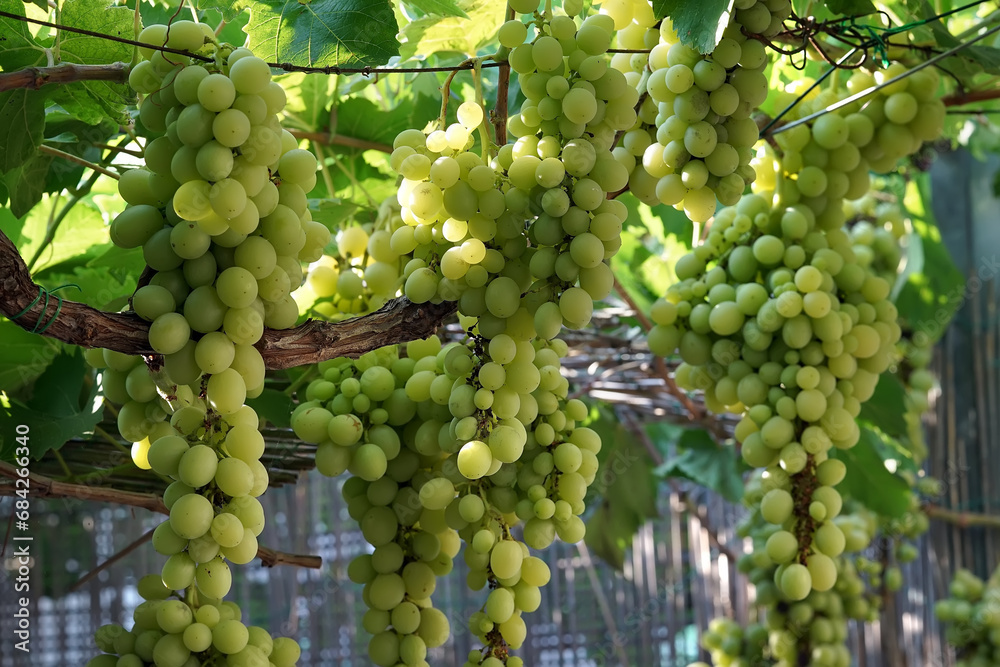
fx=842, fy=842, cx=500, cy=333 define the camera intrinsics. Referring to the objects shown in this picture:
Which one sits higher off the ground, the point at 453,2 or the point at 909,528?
the point at 453,2

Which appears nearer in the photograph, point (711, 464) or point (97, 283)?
point (97, 283)

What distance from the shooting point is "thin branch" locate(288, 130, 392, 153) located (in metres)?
0.91

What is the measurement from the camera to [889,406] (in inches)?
41.5

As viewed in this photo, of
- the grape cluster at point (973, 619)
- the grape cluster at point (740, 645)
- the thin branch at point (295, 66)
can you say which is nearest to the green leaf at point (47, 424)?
the thin branch at point (295, 66)

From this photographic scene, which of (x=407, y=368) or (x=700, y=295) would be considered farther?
(x=700, y=295)

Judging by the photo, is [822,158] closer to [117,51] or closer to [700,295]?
[700,295]

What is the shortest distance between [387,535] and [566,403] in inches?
7.1

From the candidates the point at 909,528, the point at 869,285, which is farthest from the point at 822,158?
the point at 909,528

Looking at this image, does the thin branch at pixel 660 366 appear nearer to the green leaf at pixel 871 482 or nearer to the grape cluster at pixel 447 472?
the green leaf at pixel 871 482

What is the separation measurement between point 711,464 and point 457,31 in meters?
0.97

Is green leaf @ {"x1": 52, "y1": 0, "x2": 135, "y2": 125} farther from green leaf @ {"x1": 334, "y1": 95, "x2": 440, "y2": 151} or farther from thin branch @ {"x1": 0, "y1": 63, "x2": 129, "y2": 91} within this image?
green leaf @ {"x1": 334, "y1": 95, "x2": 440, "y2": 151}

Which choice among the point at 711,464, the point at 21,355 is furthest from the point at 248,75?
the point at 711,464

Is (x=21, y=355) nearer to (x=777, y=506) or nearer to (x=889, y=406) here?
(x=777, y=506)

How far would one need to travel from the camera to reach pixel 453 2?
0.68 meters
